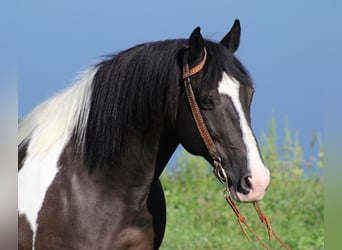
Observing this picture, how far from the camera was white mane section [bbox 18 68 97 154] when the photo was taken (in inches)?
107

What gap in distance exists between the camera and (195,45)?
2627 mm

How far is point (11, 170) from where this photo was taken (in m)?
1.19

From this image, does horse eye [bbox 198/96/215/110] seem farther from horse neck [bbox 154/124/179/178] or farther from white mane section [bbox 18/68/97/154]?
white mane section [bbox 18/68/97/154]

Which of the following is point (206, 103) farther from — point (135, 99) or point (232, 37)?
point (232, 37)

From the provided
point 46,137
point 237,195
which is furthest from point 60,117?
point 237,195

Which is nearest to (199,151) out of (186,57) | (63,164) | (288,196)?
(186,57)

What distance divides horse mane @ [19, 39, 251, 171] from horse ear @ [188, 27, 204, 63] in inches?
2.2

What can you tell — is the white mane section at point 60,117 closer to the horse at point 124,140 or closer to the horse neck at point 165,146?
the horse at point 124,140

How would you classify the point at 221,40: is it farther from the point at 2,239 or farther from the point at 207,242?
the point at 207,242

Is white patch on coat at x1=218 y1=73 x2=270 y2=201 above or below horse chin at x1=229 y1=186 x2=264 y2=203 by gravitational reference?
above

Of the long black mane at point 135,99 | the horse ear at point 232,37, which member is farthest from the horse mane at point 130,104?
the horse ear at point 232,37

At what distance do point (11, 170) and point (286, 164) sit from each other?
6.22 meters

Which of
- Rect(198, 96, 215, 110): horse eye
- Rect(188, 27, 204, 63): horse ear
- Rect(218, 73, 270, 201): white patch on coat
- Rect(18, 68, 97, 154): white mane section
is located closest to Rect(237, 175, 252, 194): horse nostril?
Rect(218, 73, 270, 201): white patch on coat

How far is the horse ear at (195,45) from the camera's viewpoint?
2.62 metres
